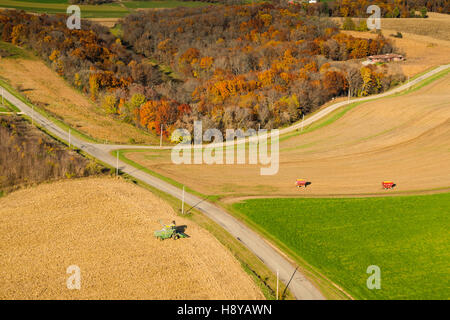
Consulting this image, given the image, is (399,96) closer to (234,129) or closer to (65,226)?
(234,129)

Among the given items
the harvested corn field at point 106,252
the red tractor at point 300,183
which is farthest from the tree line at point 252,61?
the harvested corn field at point 106,252

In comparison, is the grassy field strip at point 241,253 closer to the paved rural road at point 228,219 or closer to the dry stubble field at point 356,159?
the paved rural road at point 228,219

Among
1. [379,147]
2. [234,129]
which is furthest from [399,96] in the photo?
[234,129]

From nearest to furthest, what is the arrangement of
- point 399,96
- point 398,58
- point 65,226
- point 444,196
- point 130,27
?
point 65,226, point 444,196, point 399,96, point 398,58, point 130,27

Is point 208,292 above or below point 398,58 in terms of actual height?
below

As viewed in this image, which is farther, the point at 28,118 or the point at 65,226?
the point at 28,118

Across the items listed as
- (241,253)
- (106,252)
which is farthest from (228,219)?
(106,252)

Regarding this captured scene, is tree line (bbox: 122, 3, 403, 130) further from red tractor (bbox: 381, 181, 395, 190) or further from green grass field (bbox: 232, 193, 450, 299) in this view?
green grass field (bbox: 232, 193, 450, 299)
